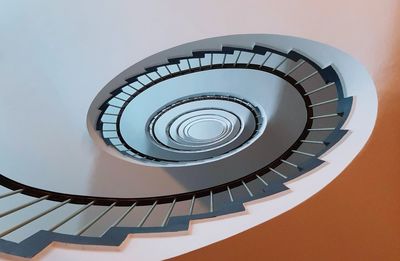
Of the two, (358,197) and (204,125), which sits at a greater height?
(204,125)

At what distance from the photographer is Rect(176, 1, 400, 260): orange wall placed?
7.36ft

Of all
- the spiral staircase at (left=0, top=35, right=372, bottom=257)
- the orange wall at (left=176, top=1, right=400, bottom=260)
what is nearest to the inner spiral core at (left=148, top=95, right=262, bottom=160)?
the spiral staircase at (left=0, top=35, right=372, bottom=257)

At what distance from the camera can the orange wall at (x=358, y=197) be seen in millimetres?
2244

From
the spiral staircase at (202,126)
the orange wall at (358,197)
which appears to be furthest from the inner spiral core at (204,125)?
the orange wall at (358,197)

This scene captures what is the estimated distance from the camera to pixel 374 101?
7.54 feet

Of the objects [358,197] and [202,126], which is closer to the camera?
[358,197]

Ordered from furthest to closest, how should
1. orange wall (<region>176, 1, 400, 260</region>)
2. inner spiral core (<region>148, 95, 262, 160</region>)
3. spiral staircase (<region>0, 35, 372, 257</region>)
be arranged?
1. inner spiral core (<region>148, 95, 262, 160</region>)
2. spiral staircase (<region>0, 35, 372, 257</region>)
3. orange wall (<region>176, 1, 400, 260</region>)

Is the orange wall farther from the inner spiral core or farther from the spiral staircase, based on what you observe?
the inner spiral core

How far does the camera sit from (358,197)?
7.94ft

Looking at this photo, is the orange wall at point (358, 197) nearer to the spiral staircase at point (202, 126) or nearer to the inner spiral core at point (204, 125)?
the spiral staircase at point (202, 126)

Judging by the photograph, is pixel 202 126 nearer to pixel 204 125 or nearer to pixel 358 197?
pixel 204 125

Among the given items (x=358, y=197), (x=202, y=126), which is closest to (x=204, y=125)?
(x=202, y=126)

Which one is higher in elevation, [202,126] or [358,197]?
[202,126]

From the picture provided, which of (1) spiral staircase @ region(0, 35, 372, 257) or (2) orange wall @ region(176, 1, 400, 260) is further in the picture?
(1) spiral staircase @ region(0, 35, 372, 257)
